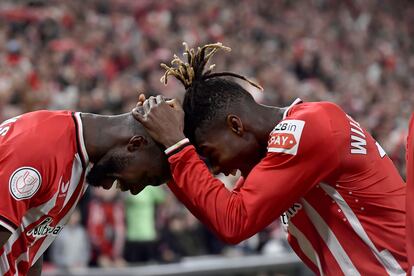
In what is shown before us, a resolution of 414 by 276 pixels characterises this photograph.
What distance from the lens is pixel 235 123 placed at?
157 inches

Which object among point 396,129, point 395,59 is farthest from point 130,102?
point 395,59

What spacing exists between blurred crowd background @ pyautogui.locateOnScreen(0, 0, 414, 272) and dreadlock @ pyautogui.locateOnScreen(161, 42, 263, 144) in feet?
18.0

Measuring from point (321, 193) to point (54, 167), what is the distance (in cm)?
127

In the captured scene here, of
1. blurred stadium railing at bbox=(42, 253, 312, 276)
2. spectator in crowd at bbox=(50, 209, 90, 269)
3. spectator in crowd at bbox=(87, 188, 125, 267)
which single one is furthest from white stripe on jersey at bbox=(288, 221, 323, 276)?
spectator in crowd at bbox=(87, 188, 125, 267)

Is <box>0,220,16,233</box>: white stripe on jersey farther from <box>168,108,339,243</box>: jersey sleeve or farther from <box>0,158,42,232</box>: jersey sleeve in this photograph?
<box>168,108,339,243</box>: jersey sleeve

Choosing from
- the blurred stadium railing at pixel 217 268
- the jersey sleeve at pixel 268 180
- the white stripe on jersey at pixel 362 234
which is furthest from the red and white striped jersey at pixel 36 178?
the blurred stadium railing at pixel 217 268

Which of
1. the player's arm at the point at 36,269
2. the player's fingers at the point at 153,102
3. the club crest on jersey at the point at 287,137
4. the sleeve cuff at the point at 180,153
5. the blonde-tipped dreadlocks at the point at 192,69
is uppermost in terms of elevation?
the blonde-tipped dreadlocks at the point at 192,69

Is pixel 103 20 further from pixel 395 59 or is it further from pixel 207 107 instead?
pixel 207 107

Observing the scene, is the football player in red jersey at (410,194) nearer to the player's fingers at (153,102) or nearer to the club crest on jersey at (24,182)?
the player's fingers at (153,102)

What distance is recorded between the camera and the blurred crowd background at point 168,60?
9992 millimetres

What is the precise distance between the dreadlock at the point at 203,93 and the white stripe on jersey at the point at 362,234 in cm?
60

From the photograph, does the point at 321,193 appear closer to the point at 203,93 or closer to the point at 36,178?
the point at 203,93

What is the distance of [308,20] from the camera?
20500mm

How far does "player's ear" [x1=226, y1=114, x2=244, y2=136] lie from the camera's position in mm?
3977
